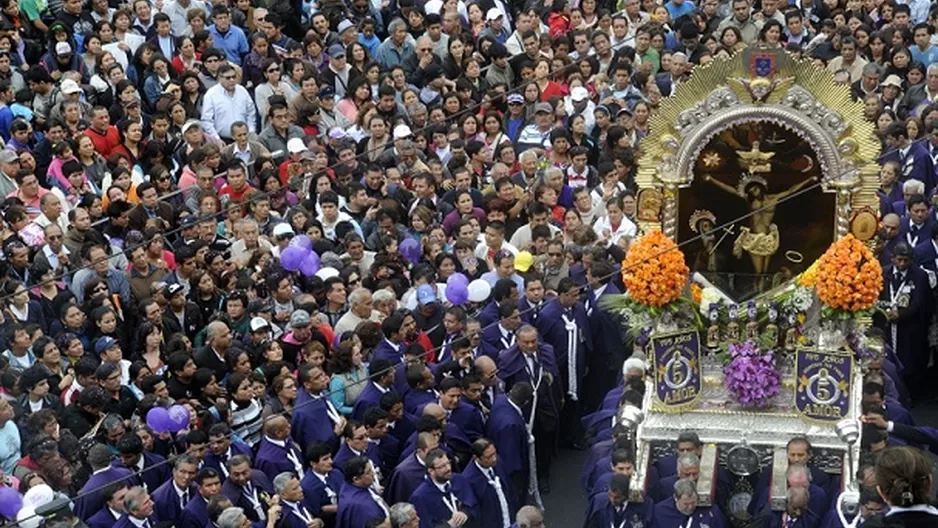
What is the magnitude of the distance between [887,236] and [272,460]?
7.23 metres

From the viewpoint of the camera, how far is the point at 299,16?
2958cm

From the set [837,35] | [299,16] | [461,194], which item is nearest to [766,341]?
[461,194]

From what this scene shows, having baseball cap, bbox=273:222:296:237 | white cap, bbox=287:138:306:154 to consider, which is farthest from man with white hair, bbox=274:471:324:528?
white cap, bbox=287:138:306:154

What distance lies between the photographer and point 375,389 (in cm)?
2022

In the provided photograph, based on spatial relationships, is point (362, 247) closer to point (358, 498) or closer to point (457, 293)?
point (457, 293)

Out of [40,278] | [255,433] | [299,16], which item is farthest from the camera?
[299,16]

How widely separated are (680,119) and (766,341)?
2.12 metres

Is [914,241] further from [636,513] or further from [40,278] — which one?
[40,278]

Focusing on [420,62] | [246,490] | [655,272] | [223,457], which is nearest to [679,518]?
[655,272]

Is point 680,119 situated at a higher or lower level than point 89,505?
higher

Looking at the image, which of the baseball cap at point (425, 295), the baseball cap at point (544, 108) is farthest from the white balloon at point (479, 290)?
the baseball cap at point (544, 108)

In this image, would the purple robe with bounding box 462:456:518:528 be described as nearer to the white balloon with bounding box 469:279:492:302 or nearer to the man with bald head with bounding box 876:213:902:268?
the white balloon with bounding box 469:279:492:302

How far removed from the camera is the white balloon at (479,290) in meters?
22.1

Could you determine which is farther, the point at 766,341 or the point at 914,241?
the point at 914,241
